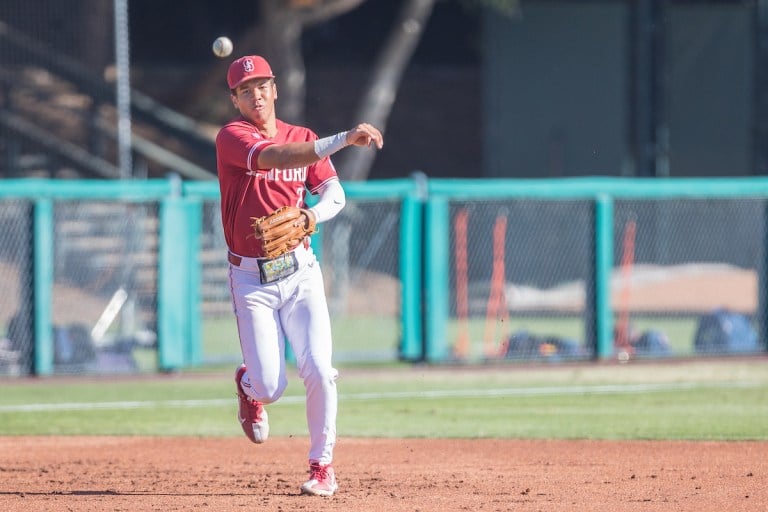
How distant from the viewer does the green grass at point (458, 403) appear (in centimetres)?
977

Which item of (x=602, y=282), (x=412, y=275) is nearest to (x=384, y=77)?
(x=412, y=275)

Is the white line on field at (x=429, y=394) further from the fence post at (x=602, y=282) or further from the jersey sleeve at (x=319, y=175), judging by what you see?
the jersey sleeve at (x=319, y=175)

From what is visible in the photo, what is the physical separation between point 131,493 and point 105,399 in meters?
4.94

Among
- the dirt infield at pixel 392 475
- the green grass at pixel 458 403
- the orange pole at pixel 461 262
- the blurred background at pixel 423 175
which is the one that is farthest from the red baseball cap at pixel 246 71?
the orange pole at pixel 461 262

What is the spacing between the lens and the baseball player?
668cm

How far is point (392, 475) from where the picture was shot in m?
7.53

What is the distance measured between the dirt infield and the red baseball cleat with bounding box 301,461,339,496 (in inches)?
2.4

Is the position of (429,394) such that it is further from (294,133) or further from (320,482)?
(294,133)

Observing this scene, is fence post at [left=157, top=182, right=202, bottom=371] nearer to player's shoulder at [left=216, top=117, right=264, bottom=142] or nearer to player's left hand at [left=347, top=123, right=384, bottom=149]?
player's shoulder at [left=216, top=117, right=264, bottom=142]

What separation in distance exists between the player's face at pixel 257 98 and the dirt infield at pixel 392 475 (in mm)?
1898

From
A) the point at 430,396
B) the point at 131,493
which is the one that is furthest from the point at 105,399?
the point at 131,493

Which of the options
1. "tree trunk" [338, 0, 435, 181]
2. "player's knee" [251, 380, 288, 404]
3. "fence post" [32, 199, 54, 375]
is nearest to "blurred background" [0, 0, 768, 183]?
"tree trunk" [338, 0, 435, 181]

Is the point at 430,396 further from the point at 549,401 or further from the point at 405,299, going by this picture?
the point at 405,299

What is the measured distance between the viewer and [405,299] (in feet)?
46.0
